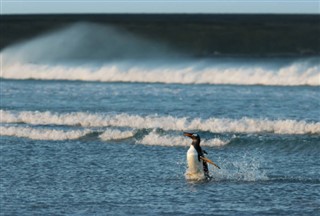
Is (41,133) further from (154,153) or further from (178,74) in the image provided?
(178,74)

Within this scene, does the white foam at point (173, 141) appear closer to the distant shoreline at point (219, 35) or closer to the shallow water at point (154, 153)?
the shallow water at point (154, 153)

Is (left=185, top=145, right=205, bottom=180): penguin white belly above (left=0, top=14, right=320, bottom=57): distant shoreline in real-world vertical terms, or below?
below

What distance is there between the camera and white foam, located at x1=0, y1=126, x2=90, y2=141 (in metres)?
26.8

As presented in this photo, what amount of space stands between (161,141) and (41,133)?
334 cm

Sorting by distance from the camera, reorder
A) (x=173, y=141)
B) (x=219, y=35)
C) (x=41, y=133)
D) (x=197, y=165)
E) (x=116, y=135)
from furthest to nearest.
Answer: (x=219, y=35) → (x=41, y=133) → (x=116, y=135) → (x=173, y=141) → (x=197, y=165)

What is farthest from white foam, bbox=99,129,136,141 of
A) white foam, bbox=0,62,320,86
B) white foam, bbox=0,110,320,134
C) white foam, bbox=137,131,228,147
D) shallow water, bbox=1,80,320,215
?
white foam, bbox=0,62,320,86

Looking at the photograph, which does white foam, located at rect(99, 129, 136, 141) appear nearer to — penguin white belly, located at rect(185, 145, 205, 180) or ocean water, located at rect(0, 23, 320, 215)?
ocean water, located at rect(0, 23, 320, 215)

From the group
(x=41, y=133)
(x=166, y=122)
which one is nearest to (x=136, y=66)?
(x=166, y=122)

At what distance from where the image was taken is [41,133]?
27.2 meters

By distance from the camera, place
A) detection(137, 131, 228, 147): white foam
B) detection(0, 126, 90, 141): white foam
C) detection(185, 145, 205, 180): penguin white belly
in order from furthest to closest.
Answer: detection(0, 126, 90, 141): white foam
detection(137, 131, 228, 147): white foam
detection(185, 145, 205, 180): penguin white belly

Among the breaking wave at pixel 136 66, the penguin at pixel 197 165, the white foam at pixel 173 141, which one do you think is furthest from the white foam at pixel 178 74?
the penguin at pixel 197 165

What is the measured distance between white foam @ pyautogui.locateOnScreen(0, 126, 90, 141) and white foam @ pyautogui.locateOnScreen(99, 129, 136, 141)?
22.4 inches

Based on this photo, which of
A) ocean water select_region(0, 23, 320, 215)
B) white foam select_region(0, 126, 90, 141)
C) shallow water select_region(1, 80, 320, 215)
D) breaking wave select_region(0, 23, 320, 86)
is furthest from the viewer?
breaking wave select_region(0, 23, 320, 86)

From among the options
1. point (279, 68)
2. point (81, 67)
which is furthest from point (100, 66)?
point (279, 68)
